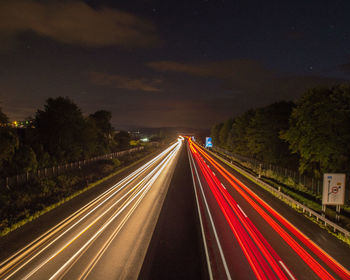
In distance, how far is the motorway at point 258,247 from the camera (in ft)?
31.0

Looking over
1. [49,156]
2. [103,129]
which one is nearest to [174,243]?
[49,156]

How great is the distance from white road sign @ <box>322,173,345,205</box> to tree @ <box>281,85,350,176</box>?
8.94m

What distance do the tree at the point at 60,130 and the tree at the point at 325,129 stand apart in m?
34.7

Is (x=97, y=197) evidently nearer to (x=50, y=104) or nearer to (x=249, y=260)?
(x=249, y=260)

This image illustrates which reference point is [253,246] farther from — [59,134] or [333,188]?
[59,134]

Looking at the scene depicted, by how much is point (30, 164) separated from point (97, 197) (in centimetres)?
1067

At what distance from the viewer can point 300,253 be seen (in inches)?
431

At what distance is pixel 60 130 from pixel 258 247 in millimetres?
35984

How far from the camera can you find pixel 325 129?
23.6 m

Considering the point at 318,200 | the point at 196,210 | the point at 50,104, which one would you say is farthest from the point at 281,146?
the point at 50,104

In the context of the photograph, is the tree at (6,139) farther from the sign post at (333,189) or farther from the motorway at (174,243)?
the sign post at (333,189)

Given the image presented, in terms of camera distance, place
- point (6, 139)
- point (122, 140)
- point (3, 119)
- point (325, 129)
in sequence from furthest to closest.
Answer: point (122, 140) < point (325, 129) < point (3, 119) < point (6, 139)

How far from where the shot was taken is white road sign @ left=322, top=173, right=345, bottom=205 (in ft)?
48.3

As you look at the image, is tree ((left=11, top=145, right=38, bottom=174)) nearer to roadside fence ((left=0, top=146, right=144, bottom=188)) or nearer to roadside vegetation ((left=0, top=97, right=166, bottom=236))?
roadside vegetation ((left=0, top=97, right=166, bottom=236))
